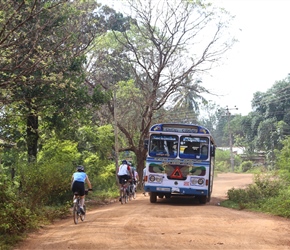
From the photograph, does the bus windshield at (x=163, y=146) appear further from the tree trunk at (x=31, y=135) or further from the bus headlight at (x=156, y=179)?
the tree trunk at (x=31, y=135)

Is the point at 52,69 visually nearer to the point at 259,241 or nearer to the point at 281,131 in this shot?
the point at 259,241

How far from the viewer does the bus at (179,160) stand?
19.6 metres

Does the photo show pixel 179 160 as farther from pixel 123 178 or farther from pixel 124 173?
pixel 123 178

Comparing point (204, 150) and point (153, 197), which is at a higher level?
point (204, 150)

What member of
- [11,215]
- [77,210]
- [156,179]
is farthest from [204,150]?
[11,215]

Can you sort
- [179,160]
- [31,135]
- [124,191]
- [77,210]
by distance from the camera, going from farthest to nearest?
[124,191], [31,135], [179,160], [77,210]

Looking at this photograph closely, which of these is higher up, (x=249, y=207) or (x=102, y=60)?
(x=102, y=60)

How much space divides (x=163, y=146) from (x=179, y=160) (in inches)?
34.7

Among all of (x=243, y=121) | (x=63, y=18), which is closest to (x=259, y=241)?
(x=63, y=18)

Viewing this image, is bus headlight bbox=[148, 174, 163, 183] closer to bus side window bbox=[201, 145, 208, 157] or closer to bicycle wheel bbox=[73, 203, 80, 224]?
bus side window bbox=[201, 145, 208, 157]

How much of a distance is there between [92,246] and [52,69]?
403 inches

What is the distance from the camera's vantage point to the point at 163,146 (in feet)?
A: 65.7

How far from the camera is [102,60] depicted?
32062mm

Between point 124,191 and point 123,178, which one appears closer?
point 123,178
